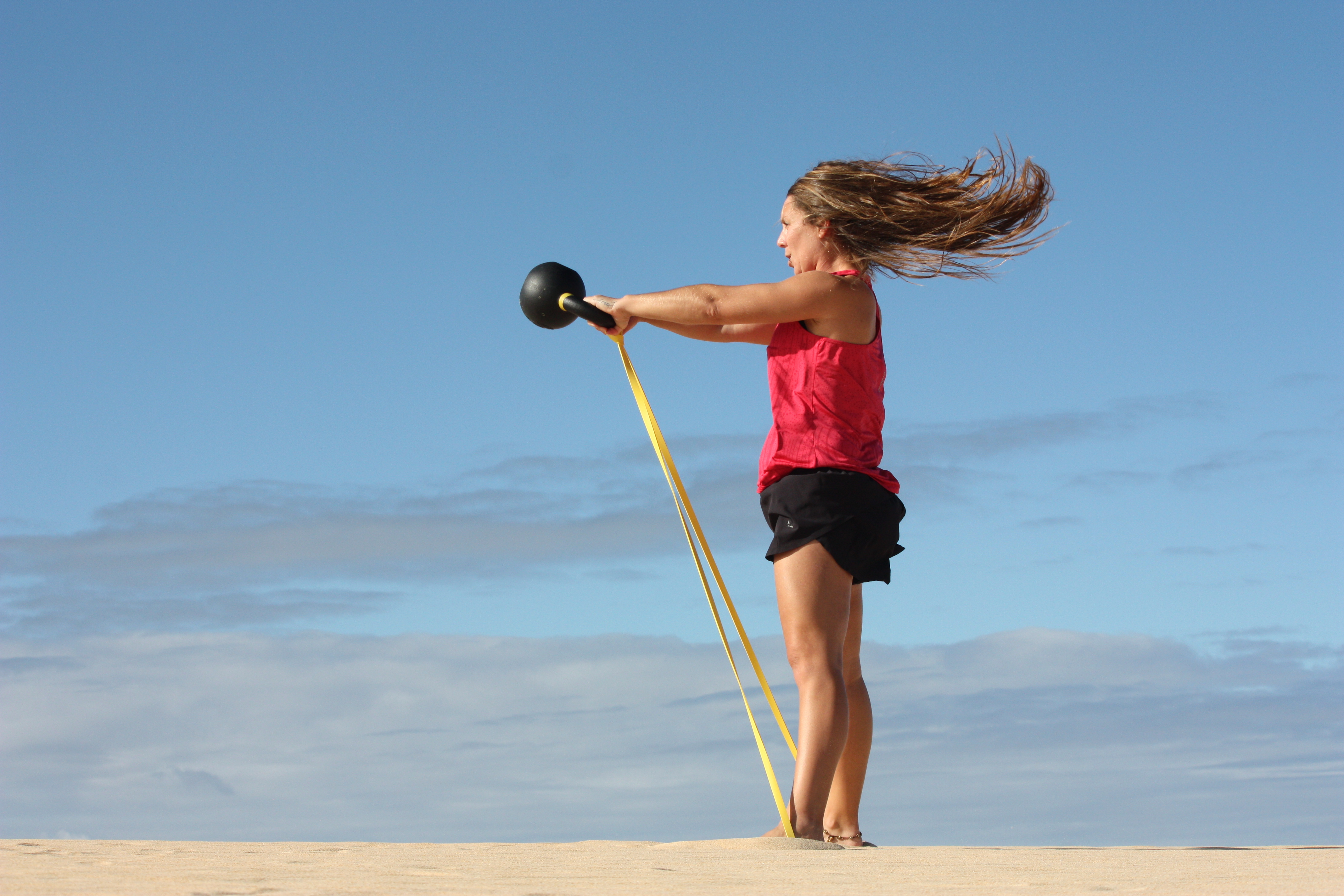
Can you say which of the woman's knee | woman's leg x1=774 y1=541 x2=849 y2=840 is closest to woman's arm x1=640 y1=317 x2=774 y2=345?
woman's leg x1=774 y1=541 x2=849 y2=840

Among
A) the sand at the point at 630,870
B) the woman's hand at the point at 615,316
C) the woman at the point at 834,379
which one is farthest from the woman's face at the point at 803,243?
the sand at the point at 630,870

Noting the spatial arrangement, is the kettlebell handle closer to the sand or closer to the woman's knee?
the woman's knee

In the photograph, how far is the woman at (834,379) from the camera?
3.49 m

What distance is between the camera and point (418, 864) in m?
2.51

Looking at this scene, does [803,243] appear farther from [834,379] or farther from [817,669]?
[817,669]

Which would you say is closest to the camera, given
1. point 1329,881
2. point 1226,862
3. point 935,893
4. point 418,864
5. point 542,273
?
point 935,893

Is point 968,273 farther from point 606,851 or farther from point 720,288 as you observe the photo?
point 606,851

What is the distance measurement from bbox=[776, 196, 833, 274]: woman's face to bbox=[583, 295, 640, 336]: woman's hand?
542 mm

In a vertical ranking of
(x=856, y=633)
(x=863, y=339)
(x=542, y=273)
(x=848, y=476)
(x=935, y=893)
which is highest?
(x=542, y=273)

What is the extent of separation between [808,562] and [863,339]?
72 centimetres

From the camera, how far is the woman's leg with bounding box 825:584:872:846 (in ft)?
12.5

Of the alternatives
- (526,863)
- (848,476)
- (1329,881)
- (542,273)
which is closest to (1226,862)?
(1329,881)

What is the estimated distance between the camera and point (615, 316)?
13.1 ft

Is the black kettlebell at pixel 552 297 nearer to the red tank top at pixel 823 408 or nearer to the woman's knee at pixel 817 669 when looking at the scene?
the red tank top at pixel 823 408
